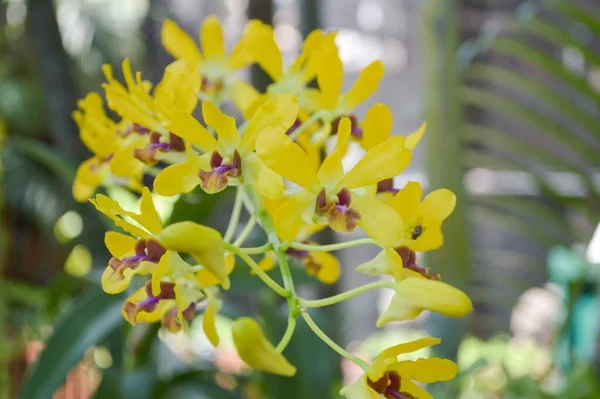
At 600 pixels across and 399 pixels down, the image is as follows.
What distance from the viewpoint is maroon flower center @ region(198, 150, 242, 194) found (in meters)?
0.32

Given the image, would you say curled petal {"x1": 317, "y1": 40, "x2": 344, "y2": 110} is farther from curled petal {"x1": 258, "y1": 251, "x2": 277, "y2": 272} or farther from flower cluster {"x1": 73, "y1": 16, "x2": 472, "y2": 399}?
curled petal {"x1": 258, "y1": 251, "x2": 277, "y2": 272}

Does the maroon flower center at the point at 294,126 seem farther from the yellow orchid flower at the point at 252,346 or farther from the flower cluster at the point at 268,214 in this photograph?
the yellow orchid flower at the point at 252,346

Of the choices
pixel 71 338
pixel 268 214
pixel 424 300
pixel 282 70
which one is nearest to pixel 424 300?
pixel 424 300

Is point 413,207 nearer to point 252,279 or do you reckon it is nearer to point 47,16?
point 252,279

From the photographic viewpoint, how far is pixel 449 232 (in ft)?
2.29

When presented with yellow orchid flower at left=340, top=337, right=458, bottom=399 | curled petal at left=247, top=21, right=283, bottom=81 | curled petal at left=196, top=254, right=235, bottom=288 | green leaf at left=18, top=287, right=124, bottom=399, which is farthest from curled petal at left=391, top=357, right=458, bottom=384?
green leaf at left=18, top=287, right=124, bottom=399

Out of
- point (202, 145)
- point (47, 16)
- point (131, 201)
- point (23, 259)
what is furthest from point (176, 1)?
point (202, 145)

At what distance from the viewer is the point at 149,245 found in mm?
315

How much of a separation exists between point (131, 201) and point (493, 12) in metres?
1.33

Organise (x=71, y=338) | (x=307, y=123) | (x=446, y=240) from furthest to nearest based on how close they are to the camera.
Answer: (x=446, y=240)
(x=71, y=338)
(x=307, y=123)

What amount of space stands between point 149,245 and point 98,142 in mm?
107

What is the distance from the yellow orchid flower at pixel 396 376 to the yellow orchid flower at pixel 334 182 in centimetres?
6

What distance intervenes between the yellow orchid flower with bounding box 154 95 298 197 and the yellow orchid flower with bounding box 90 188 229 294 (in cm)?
2

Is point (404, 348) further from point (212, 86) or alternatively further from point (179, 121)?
point (212, 86)
